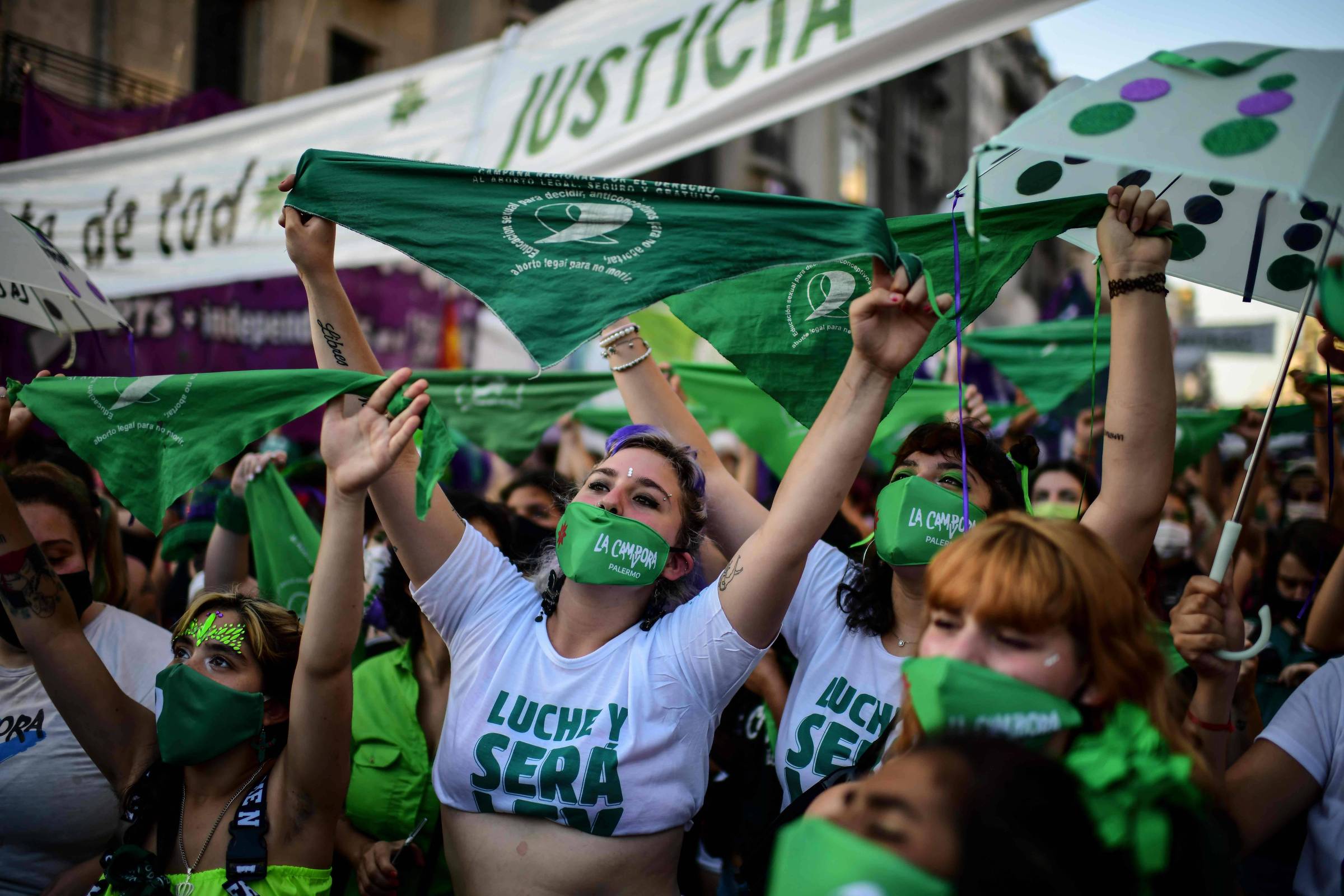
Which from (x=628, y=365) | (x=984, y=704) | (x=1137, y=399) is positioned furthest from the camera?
(x=628, y=365)

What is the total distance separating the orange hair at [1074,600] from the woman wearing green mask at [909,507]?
0.09 metres

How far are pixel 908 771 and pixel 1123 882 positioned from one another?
0.36 metres

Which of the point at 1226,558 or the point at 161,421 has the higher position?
the point at 1226,558

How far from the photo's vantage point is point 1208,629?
2.00 metres

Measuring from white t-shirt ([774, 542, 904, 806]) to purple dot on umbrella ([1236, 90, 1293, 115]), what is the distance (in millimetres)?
1255

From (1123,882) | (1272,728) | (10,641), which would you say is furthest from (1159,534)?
(10,641)

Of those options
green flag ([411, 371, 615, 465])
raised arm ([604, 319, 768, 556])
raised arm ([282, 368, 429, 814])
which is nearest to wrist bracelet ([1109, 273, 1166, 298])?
raised arm ([604, 319, 768, 556])

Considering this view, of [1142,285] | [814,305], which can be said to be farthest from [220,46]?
[1142,285]

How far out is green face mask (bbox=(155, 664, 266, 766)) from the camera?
232 centimetres

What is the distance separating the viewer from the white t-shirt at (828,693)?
2373mm

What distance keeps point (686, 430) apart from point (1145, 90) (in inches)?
62.5

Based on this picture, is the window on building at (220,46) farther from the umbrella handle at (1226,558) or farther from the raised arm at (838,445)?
the umbrella handle at (1226,558)

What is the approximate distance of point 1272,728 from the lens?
7.55 ft

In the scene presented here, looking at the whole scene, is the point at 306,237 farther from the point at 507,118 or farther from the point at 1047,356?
the point at 1047,356
